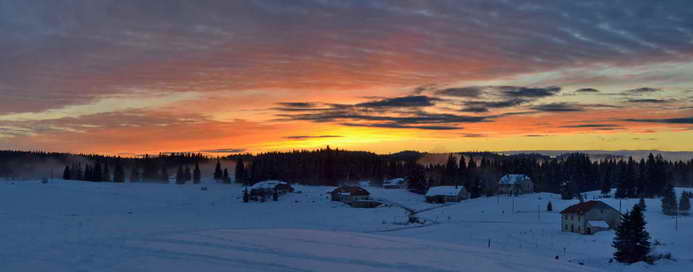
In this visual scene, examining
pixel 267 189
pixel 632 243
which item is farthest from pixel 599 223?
pixel 267 189

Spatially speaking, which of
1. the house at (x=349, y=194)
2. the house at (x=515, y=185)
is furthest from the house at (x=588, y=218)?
the house at (x=515, y=185)

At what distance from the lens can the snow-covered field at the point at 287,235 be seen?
18.4 m

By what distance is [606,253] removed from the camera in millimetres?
45469

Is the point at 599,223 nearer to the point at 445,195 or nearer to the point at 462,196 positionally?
the point at 445,195

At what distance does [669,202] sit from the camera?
235ft

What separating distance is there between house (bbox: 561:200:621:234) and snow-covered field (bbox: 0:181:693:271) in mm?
1650

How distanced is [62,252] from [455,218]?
63.1 meters

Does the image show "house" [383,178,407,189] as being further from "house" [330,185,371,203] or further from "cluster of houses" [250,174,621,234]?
"house" [330,185,371,203]

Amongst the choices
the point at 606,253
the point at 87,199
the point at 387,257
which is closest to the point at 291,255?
the point at 387,257

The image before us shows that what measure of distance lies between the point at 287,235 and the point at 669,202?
6456 centimetres

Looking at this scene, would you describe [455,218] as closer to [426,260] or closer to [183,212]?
[183,212]

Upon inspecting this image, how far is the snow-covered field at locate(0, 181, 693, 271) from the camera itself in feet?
60.3

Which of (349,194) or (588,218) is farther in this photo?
(349,194)

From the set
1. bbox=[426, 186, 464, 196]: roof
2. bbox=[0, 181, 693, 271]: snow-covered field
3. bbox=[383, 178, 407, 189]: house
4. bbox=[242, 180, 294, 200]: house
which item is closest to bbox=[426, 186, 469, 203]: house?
bbox=[426, 186, 464, 196]: roof
